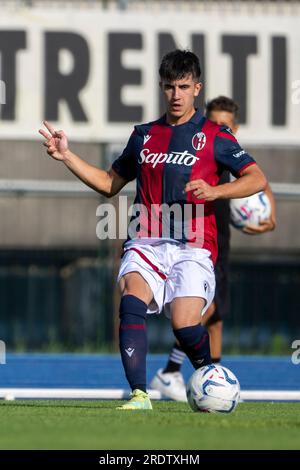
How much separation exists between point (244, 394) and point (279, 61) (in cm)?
551

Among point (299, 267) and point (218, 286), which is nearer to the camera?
point (218, 286)

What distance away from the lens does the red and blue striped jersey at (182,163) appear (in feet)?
22.9

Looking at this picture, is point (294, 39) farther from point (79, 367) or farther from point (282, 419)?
point (282, 419)

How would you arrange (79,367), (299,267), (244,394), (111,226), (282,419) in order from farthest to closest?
(299,267)
(111,226)
(79,367)
(244,394)
(282,419)

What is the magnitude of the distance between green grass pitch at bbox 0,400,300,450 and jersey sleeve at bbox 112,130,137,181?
1336 millimetres

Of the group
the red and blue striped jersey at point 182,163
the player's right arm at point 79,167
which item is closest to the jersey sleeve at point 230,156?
the red and blue striped jersey at point 182,163

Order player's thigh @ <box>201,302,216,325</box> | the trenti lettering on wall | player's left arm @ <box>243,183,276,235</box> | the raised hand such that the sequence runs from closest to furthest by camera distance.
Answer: the raised hand → player's thigh @ <box>201,302,216,325</box> → player's left arm @ <box>243,183,276,235</box> → the trenti lettering on wall

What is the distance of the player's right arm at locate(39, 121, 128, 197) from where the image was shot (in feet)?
23.5

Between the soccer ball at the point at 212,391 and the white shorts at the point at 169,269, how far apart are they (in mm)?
477

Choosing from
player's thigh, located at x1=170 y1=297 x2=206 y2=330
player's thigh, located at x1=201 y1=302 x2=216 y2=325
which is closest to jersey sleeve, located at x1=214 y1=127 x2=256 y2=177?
player's thigh, located at x1=170 y1=297 x2=206 y2=330

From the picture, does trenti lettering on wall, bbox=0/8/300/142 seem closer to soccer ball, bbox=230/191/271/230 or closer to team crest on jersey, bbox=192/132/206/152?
soccer ball, bbox=230/191/271/230

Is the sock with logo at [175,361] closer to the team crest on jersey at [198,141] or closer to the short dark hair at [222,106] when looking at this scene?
the short dark hair at [222,106]

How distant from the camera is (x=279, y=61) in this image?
44.5 feet

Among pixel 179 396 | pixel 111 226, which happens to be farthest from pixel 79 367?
pixel 179 396
